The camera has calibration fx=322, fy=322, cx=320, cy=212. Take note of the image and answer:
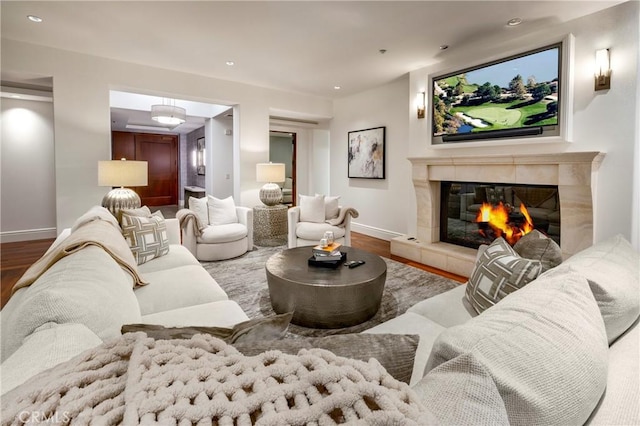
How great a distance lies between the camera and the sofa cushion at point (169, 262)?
8.12 ft

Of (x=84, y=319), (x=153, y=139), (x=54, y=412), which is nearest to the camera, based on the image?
(x=54, y=412)

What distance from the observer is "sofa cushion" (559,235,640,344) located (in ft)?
3.28

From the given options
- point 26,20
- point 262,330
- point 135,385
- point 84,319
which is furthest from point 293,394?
point 26,20

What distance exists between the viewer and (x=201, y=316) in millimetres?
1645

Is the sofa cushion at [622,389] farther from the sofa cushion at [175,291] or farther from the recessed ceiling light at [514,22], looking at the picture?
the recessed ceiling light at [514,22]

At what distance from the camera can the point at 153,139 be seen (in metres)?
9.92

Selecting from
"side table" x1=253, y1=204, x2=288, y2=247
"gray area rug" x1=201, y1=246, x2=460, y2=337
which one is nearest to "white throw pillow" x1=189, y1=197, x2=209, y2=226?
"gray area rug" x1=201, y1=246, x2=460, y2=337

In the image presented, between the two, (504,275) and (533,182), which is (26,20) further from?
(533,182)

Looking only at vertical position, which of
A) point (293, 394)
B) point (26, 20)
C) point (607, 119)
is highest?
point (26, 20)

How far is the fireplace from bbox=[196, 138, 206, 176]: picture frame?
666cm

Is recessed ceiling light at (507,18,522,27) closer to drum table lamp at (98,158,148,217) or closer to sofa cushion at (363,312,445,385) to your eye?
sofa cushion at (363,312,445,385)

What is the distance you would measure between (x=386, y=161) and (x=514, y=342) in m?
5.14

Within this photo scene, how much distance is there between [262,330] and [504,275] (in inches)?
44.9

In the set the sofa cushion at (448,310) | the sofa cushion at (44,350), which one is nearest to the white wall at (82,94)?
the sofa cushion at (44,350)
